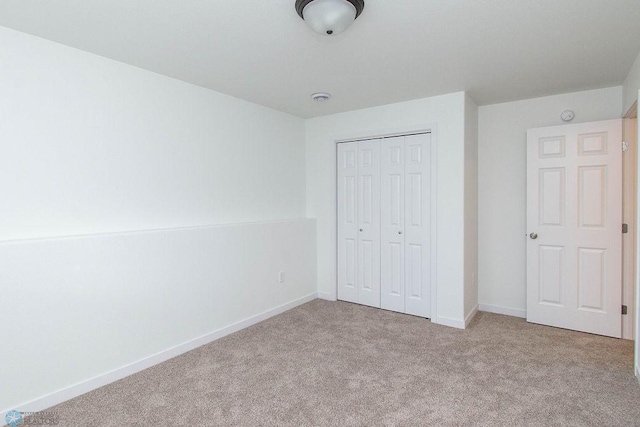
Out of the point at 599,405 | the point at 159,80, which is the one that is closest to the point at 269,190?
the point at 159,80

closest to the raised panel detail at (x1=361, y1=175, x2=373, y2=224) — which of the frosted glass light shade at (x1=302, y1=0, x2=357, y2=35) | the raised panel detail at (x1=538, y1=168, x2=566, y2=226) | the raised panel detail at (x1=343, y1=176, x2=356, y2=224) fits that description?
the raised panel detail at (x1=343, y1=176, x2=356, y2=224)

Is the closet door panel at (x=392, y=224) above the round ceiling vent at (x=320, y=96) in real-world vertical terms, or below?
below

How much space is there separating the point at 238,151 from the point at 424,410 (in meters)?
2.81

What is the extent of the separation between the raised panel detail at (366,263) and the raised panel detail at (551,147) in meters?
2.02

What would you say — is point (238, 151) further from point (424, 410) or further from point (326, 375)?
point (424, 410)

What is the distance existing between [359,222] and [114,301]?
8.78ft

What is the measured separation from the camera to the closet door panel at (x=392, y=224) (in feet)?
12.6

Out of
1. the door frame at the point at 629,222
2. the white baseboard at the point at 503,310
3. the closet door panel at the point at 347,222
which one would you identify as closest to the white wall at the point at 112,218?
the closet door panel at the point at 347,222

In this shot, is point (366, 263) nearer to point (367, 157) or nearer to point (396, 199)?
point (396, 199)

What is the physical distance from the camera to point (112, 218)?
8.48ft

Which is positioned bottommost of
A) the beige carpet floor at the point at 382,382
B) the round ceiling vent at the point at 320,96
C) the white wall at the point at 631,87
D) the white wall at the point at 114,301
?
the beige carpet floor at the point at 382,382

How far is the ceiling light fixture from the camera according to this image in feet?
5.75

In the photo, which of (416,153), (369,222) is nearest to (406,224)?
(369,222)

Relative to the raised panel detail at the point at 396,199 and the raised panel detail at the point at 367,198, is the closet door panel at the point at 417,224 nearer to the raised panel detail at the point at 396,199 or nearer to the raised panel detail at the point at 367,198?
the raised panel detail at the point at 396,199
